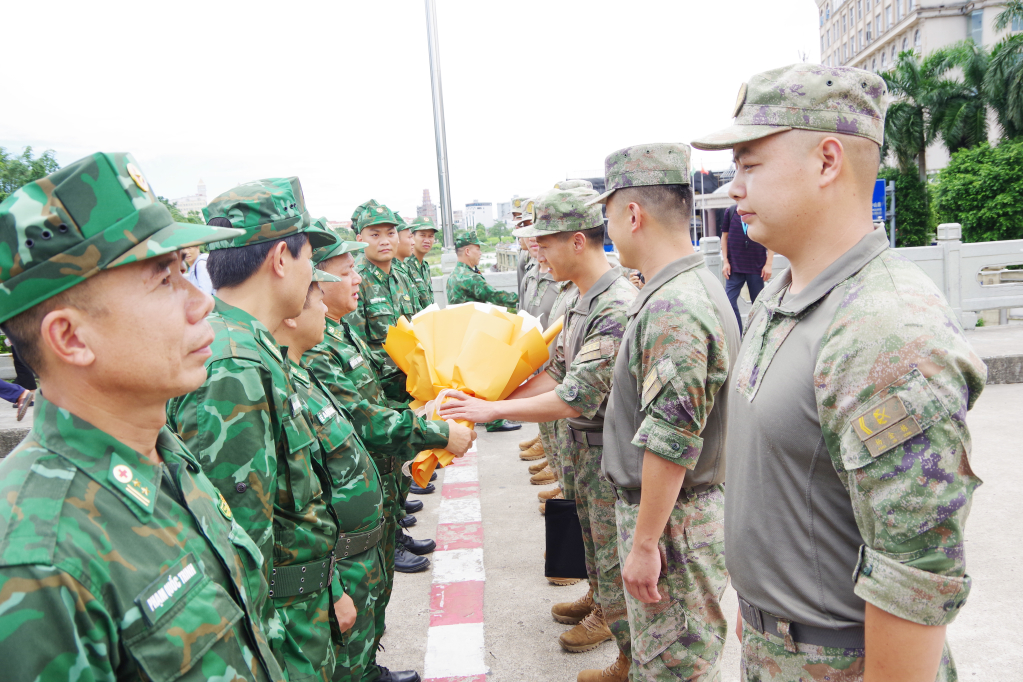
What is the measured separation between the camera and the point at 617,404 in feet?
8.15

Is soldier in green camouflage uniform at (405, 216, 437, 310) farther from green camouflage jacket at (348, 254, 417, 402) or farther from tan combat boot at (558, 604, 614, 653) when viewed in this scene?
tan combat boot at (558, 604, 614, 653)

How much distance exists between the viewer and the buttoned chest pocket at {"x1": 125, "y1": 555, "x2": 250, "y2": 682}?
43.4 inches

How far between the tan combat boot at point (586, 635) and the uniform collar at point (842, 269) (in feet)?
8.09

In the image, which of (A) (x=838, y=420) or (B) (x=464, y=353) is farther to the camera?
(B) (x=464, y=353)

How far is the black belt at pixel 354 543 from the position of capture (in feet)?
8.27

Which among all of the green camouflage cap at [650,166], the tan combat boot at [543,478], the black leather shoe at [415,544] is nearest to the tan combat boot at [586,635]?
the black leather shoe at [415,544]

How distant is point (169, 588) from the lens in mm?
1151

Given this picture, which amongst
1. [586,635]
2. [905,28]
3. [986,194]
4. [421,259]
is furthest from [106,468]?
[905,28]

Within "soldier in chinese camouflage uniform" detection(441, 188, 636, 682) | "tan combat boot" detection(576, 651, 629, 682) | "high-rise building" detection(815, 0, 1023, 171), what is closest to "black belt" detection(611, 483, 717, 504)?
"soldier in chinese camouflage uniform" detection(441, 188, 636, 682)

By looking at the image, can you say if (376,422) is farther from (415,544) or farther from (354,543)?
(415,544)

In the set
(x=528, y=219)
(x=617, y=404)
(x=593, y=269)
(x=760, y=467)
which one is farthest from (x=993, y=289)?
(x=760, y=467)

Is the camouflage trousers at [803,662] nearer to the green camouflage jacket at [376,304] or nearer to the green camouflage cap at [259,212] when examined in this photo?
the green camouflage cap at [259,212]

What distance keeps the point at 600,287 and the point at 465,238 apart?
7.44 metres

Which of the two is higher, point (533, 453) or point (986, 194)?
point (986, 194)
